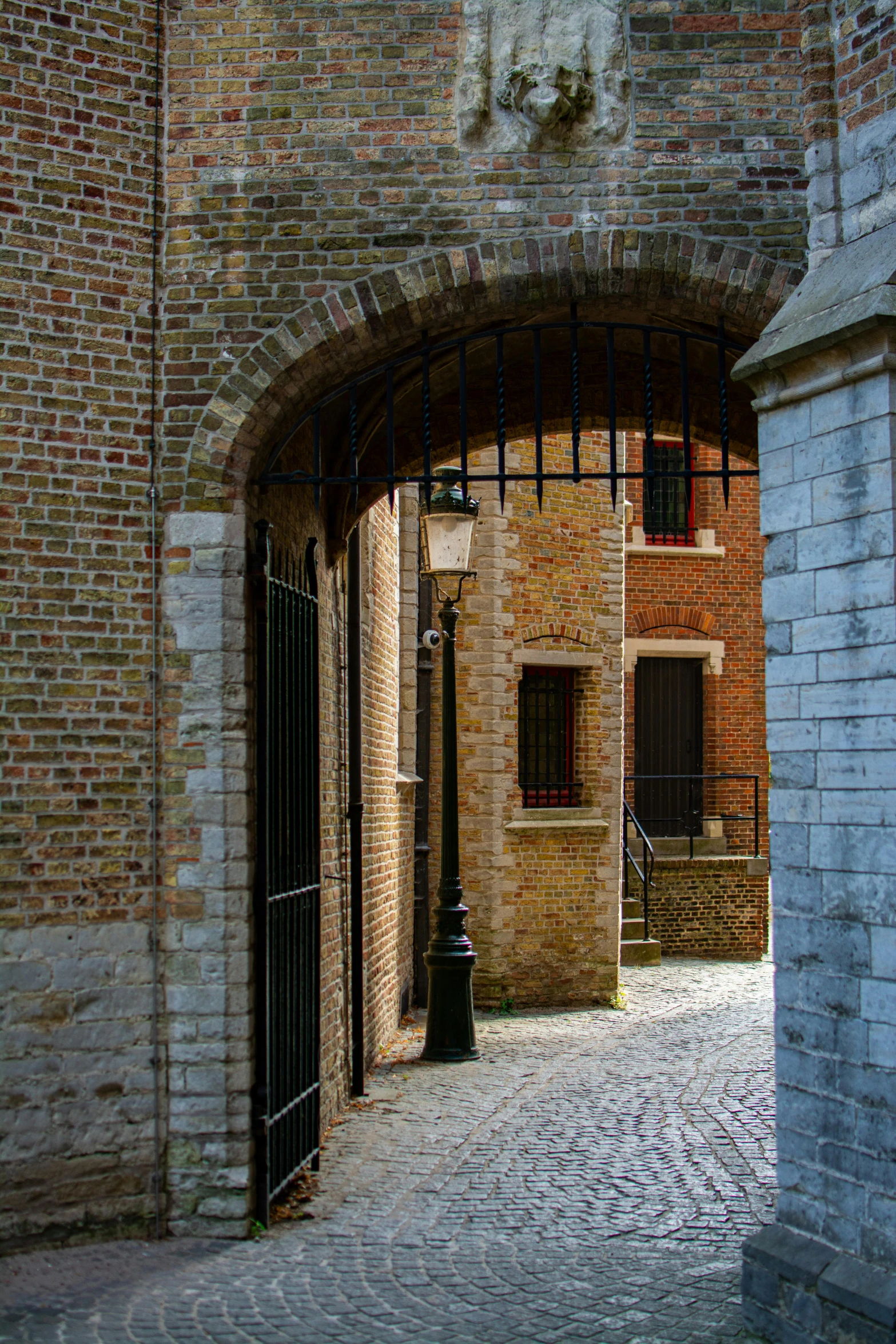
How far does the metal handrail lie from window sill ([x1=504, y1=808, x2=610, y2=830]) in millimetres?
2336

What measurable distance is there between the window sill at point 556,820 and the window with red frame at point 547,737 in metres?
0.50

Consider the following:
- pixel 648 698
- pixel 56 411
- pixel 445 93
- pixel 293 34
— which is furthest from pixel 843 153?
pixel 648 698

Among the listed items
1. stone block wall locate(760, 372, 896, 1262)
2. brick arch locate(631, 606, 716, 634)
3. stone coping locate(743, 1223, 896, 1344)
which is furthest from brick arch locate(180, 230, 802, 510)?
brick arch locate(631, 606, 716, 634)

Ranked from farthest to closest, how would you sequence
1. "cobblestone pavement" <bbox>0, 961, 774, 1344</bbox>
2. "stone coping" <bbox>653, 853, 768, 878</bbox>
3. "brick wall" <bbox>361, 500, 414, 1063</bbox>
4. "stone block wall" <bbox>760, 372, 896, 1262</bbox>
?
"stone coping" <bbox>653, 853, 768, 878</bbox> → "brick wall" <bbox>361, 500, 414, 1063</bbox> → "cobblestone pavement" <bbox>0, 961, 774, 1344</bbox> → "stone block wall" <bbox>760, 372, 896, 1262</bbox>

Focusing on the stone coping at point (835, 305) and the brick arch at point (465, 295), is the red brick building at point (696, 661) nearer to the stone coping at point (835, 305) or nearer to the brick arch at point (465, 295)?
the brick arch at point (465, 295)

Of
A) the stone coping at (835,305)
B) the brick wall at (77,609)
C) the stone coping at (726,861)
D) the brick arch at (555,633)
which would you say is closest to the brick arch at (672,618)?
the stone coping at (726,861)

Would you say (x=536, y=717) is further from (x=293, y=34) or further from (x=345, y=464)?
(x=293, y=34)

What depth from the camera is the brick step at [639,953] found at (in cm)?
1505

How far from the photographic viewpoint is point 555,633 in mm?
13344

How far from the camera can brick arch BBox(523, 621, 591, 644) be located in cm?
1318

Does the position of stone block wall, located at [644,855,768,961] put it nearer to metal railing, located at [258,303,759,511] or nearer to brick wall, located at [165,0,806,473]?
metal railing, located at [258,303,759,511]

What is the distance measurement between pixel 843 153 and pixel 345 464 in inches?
167

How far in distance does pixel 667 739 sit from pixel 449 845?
8.90 m

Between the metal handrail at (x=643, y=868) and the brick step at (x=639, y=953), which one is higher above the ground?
the metal handrail at (x=643, y=868)
